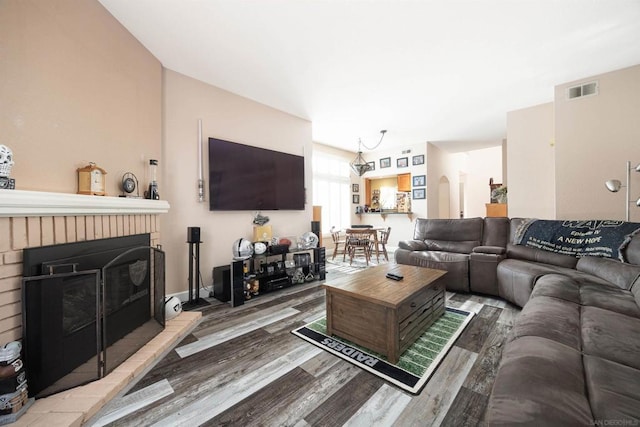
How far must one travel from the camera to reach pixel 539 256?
2.83 metres

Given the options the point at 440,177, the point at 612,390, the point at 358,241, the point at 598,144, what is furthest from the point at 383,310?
the point at 440,177

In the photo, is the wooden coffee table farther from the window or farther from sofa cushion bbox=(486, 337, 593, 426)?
the window

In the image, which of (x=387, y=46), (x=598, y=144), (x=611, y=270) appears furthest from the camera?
(x=598, y=144)

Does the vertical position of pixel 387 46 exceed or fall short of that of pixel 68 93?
it exceeds it

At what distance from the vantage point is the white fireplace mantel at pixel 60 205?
122 cm

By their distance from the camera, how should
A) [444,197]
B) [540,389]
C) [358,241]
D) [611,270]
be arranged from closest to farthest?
1. [540,389]
2. [611,270]
3. [358,241]
4. [444,197]

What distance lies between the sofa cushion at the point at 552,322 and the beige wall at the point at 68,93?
301cm

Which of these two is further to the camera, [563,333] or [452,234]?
[452,234]

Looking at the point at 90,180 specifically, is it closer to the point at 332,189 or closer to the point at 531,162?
the point at 332,189

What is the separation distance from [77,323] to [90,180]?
0.99 m

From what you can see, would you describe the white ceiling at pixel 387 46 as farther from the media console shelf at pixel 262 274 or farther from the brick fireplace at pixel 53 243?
the media console shelf at pixel 262 274

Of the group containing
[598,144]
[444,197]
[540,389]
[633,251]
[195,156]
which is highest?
[598,144]

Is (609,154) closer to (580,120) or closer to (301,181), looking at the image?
(580,120)

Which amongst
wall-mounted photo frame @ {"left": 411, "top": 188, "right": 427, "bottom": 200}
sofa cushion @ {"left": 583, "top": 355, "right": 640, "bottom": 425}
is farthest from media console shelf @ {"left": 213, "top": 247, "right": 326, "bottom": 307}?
wall-mounted photo frame @ {"left": 411, "top": 188, "right": 427, "bottom": 200}
